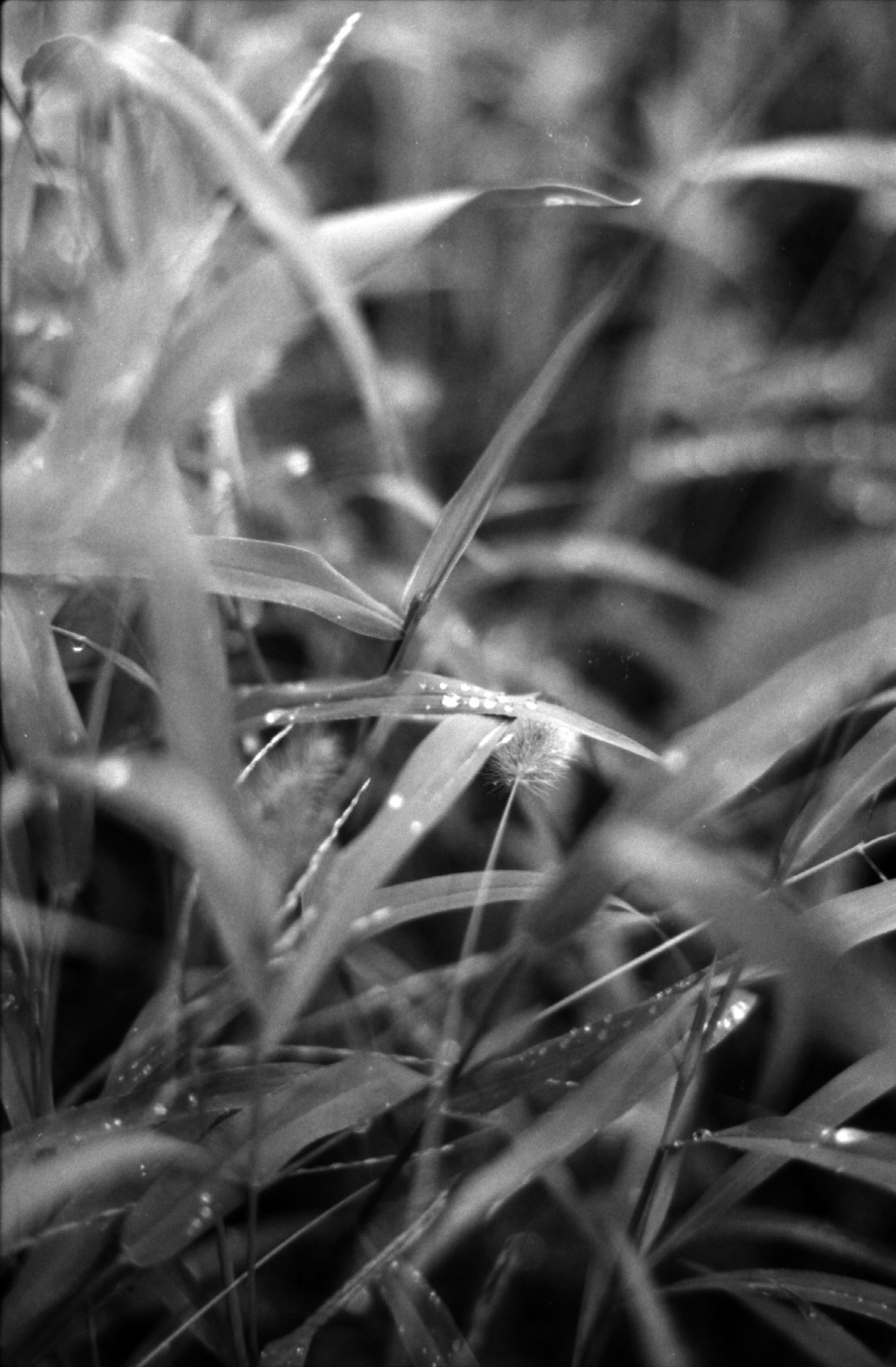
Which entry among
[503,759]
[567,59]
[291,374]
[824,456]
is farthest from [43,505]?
[567,59]

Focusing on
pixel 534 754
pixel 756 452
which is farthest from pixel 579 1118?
pixel 756 452

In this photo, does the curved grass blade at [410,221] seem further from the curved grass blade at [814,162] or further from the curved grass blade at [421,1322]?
the curved grass blade at [421,1322]

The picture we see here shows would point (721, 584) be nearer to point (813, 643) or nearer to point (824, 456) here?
point (824, 456)

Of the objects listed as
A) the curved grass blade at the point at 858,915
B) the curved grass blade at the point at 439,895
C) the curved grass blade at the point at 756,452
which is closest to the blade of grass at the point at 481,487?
the curved grass blade at the point at 439,895

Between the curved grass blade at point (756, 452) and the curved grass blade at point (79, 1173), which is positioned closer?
the curved grass blade at point (79, 1173)

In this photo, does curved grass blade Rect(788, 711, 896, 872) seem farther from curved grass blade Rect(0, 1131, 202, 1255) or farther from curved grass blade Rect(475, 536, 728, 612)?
Answer: curved grass blade Rect(475, 536, 728, 612)

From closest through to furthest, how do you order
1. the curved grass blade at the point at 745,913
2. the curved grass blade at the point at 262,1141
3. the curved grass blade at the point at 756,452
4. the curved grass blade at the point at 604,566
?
1. the curved grass blade at the point at 745,913
2. the curved grass blade at the point at 262,1141
3. the curved grass blade at the point at 604,566
4. the curved grass blade at the point at 756,452

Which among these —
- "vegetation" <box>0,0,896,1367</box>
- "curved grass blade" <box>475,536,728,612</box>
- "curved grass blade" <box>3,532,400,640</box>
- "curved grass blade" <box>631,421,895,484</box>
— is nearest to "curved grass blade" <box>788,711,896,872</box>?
"vegetation" <box>0,0,896,1367</box>
